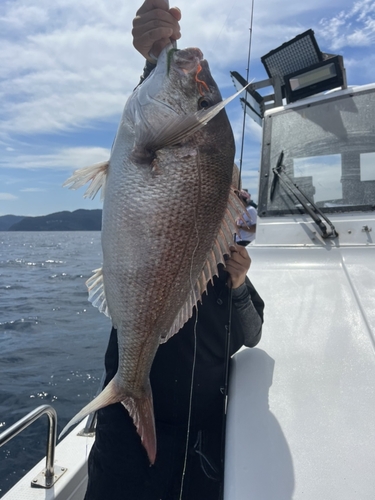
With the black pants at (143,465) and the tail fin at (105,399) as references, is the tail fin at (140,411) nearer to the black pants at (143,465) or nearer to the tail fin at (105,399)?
the tail fin at (105,399)

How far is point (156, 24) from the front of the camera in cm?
174

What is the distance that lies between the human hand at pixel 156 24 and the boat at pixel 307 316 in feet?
5.26

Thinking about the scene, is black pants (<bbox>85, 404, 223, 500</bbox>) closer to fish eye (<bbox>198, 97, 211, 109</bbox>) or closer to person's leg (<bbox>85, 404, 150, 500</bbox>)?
person's leg (<bbox>85, 404, 150, 500</bbox>)

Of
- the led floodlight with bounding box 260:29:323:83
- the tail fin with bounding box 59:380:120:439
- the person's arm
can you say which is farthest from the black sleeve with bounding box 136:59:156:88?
the led floodlight with bounding box 260:29:323:83

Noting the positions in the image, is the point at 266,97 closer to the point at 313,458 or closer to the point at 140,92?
the point at 140,92

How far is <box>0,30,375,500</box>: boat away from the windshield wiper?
1 centimetres

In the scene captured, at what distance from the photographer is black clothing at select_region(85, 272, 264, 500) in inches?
71.9

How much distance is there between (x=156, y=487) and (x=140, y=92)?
1.76 metres

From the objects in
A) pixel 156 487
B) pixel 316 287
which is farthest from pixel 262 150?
pixel 156 487

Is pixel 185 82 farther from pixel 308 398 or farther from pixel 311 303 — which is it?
pixel 311 303

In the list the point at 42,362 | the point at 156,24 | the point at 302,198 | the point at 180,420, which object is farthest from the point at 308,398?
the point at 42,362

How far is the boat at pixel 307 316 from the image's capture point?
1.41 m

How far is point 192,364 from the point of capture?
1.87 meters

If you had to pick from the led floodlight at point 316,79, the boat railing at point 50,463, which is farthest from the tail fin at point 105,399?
the led floodlight at point 316,79
